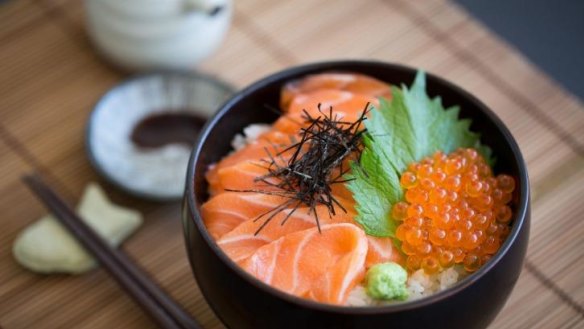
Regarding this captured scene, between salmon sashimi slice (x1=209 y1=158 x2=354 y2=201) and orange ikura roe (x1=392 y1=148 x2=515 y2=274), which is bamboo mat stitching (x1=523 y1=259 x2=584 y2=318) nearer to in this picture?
orange ikura roe (x1=392 y1=148 x2=515 y2=274)

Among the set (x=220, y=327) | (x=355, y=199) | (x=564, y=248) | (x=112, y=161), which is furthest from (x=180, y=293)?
(x=564, y=248)

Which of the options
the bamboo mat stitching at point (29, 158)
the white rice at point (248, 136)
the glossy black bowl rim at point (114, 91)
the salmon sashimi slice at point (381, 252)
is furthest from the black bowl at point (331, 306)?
the bamboo mat stitching at point (29, 158)

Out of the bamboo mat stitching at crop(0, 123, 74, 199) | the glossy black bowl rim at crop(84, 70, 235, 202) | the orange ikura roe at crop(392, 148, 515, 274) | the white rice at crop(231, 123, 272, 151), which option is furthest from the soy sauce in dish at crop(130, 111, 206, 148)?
the orange ikura roe at crop(392, 148, 515, 274)

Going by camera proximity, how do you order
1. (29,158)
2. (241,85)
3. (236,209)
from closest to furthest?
(236,209) → (29,158) → (241,85)

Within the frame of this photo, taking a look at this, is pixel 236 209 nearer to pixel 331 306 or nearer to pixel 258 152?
pixel 258 152

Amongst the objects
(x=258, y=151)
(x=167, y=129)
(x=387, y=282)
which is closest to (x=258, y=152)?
(x=258, y=151)

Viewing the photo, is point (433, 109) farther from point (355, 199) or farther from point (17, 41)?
point (17, 41)
